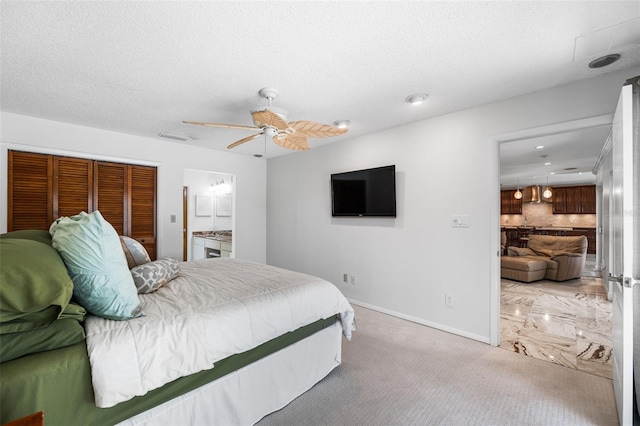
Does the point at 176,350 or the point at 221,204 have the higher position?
the point at 221,204

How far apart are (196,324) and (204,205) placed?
18.6ft

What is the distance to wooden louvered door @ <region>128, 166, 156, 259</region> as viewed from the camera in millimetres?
4000

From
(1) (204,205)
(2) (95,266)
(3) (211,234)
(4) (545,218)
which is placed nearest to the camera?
(2) (95,266)

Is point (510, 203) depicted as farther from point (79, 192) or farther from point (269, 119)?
point (79, 192)

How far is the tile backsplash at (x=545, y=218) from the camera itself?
8978 millimetres

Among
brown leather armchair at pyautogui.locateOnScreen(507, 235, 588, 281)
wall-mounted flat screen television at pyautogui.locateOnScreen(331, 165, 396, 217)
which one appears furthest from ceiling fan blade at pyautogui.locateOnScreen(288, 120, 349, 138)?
brown leather armchair at pyautogui.locateOnScreen(507, 235, 588, 281)

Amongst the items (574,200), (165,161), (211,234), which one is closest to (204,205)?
(211,234)

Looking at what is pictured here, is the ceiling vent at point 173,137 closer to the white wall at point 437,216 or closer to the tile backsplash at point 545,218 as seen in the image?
the white wall at point 437,216

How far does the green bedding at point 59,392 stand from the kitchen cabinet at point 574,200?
11759 millimetres

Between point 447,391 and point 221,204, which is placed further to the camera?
point 221,204

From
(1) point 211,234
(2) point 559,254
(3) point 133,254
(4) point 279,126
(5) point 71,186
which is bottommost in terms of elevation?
(2) point 559,254

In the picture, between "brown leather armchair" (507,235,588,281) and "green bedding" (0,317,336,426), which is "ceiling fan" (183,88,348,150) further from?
"brown leather armchair" (507,235,588,281)

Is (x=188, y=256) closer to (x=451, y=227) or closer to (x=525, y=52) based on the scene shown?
(x=451, y=227)

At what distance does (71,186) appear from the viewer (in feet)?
11.6
